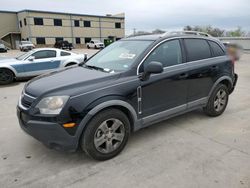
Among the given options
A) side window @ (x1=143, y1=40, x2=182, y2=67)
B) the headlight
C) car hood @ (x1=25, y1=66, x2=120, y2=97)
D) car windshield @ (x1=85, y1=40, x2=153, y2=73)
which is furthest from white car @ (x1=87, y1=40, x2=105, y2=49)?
the headlight

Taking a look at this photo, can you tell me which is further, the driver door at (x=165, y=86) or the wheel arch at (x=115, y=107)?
the driver door at (x=165, y=86)

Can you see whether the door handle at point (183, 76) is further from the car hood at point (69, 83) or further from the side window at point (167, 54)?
the car hood at point (69, 83)

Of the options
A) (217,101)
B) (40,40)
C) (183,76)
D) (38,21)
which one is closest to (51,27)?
(38,21)

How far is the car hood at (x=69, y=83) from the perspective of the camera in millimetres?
2811

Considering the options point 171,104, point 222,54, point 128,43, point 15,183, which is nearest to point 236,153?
point 171,104

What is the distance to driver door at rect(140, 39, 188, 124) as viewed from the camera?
337cm

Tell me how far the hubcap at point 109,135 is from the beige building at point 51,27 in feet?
137

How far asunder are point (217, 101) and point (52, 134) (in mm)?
3337

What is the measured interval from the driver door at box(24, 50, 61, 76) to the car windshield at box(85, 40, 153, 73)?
17.5 feet

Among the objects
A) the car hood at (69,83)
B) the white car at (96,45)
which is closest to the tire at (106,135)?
the car hood at (69,83)

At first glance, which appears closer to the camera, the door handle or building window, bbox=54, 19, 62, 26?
the door handle

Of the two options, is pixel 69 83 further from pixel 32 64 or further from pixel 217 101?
pixel 32 64

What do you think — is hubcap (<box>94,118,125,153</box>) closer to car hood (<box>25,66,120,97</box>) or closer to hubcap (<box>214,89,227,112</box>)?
car hood (<box>25,66,120,97</box>)

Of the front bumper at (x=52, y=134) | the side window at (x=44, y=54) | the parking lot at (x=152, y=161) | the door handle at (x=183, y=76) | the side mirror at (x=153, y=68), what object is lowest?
the parking lot at (x=152, y=161)
